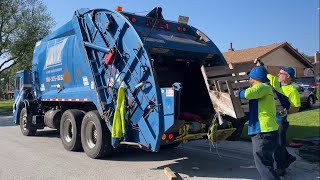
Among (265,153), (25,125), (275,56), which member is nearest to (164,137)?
(265,153)

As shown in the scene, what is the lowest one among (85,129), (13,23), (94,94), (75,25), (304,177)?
(304,177)

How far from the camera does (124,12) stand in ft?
24.9

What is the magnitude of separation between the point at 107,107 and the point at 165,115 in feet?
5.50

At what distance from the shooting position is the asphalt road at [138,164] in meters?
6.67

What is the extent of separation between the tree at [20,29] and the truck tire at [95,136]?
2552 cm

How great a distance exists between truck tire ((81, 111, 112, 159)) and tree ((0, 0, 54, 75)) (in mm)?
25519

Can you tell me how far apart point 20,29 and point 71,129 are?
25668 mm

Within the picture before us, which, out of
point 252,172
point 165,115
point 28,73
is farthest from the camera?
point 28,73

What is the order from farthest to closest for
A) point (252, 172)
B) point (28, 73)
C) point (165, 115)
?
1. point (28, 73)
2. point (252, 172)
3. point (165, 115)

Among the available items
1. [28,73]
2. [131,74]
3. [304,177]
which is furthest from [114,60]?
[28,73]

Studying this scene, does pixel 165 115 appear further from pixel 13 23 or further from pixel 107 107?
pixel 13 23

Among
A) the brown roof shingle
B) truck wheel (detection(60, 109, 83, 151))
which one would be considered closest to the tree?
the brown roof shingle

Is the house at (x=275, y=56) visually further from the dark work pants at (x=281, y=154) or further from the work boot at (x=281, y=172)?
the work boot at (x=281, y=172)

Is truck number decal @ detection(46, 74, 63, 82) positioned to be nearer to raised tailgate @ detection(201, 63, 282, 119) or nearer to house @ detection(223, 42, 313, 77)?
raised tailgate @ detection(201, 63, 282, 119)
